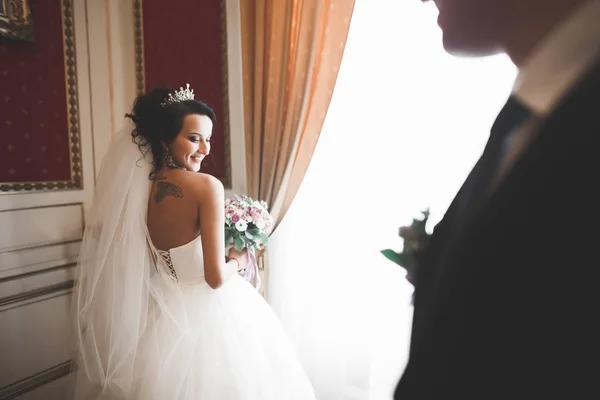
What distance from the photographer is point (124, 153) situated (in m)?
1.54

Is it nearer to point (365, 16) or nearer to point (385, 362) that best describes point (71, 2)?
point (365, 16)

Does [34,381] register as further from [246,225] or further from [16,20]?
[16,20]

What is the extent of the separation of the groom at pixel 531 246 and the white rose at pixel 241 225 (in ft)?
4.89

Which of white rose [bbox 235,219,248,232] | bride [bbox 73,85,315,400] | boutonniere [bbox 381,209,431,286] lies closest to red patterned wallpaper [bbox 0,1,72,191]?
bride [bbox 73,85,315,400]

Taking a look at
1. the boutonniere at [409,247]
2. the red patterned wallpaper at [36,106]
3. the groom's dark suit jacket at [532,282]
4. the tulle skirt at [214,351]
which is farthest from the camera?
the red patterned wallpaper at [36,106]

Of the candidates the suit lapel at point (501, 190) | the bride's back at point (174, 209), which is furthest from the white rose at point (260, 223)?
the suit lapel at point (501, 190)

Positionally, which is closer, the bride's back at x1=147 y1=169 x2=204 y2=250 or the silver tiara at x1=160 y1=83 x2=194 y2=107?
the bride's back at x1=147 y1=169 x2=204 y2=250

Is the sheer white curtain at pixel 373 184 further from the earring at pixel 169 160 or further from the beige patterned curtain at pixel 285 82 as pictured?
→ the earring at pixel 169 160

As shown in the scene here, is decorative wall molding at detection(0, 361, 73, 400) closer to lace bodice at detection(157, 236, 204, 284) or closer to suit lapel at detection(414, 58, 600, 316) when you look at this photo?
lace bodice at detection(157, 236, 204, 284)

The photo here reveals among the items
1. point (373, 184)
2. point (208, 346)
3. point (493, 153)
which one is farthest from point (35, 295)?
point (493, 153)

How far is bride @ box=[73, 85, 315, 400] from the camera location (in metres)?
1.38

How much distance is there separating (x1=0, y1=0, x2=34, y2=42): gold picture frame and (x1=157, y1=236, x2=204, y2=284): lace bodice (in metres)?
1.41

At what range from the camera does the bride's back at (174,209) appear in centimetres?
147

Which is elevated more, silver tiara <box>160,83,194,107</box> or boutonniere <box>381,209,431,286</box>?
silver tiara <box>160,83,194,107</box>
